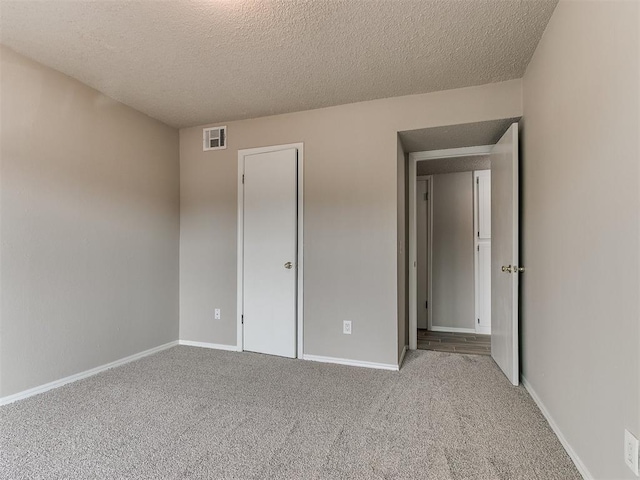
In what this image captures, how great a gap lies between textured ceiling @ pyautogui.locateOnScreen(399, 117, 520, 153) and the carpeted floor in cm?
200

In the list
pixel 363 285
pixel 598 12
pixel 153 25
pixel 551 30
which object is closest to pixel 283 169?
pixel 363 285

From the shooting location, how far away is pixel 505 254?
2.55 meters

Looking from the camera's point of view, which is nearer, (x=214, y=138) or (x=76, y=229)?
(x=76, y=229)

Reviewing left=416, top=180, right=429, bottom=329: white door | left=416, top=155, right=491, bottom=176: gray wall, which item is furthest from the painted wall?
left=416, top=180, right=429, bottom=329: white door

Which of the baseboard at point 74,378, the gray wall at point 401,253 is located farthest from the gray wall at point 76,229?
the gray wall at point 401,253

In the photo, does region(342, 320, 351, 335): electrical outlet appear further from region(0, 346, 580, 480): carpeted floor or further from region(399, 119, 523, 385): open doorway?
region(399, 119, 523, 385): open doorway

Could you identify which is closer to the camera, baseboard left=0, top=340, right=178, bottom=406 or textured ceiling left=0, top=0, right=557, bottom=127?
textured ceiling left=0, top=0, right=557, bottom=127

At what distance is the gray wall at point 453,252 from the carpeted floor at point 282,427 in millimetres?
1654

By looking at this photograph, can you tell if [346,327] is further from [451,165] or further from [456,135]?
[451,165]

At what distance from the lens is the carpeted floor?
151 centimetres

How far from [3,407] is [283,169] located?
2.60 metres

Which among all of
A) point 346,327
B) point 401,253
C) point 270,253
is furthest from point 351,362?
point 270,253

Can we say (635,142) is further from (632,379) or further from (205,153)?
(205,153)

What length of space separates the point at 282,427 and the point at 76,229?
212 centimetres
